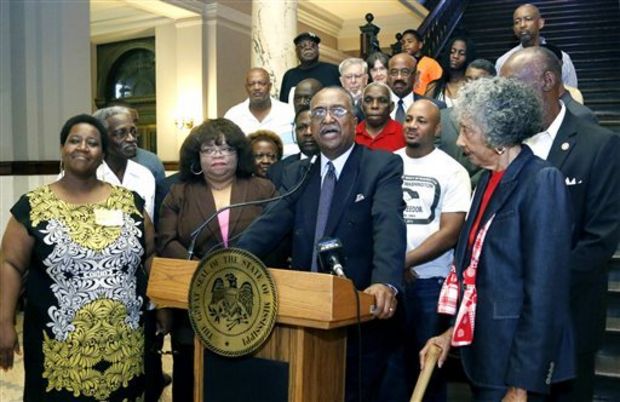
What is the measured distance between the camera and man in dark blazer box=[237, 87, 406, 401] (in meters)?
2.13

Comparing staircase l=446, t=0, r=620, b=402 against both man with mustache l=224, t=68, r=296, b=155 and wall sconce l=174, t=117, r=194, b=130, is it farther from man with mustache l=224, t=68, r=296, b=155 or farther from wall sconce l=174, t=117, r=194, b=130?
wall sconce l=174, t=117, r=194, b=130

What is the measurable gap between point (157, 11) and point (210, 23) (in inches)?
32.6

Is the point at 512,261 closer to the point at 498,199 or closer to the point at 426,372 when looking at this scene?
the point at 498,199

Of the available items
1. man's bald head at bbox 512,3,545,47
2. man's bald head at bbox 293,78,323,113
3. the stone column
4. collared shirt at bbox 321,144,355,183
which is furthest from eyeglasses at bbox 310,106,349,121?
the stone column

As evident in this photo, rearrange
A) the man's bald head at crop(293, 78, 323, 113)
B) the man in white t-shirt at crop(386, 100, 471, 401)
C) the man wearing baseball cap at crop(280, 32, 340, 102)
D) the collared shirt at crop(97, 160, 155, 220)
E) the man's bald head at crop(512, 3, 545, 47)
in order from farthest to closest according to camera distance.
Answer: the man's bald head at crop(512, 3, 545, 47) < the man wearing baseball cap at crop(280, 32, 340, 102) < the man's bald head at crop(293, 78, 323, 113) < the collared shirt at crop(97, 160, 155, 220) < the man in white t-shirt at crop(386, 100, 471, 401)

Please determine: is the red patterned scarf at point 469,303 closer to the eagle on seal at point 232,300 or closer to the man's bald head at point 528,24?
the eagle on seal at point 232,300

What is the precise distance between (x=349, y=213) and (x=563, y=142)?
0.85 m

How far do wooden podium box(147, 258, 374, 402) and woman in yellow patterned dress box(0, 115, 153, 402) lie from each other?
0.59 m

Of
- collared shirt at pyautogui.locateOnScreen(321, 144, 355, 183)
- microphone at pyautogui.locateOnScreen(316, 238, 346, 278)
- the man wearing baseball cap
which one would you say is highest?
the man wearing baseball cap

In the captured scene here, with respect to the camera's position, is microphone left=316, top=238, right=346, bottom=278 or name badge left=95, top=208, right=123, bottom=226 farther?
name badge left=95, top=208, right=123, bottom=226

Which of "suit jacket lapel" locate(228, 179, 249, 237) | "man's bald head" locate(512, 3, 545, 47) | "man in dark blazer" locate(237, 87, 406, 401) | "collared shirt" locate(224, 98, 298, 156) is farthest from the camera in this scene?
"man's bald head" locate(512, 3, 545, 47)

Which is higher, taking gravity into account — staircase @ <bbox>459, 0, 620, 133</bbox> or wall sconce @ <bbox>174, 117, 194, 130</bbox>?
staircase @ <bbox>459, 0, 620, 133</bbox>

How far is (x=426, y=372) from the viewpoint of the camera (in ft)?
6.16

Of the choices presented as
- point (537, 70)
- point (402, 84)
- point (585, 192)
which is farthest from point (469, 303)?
point (402, 84)
